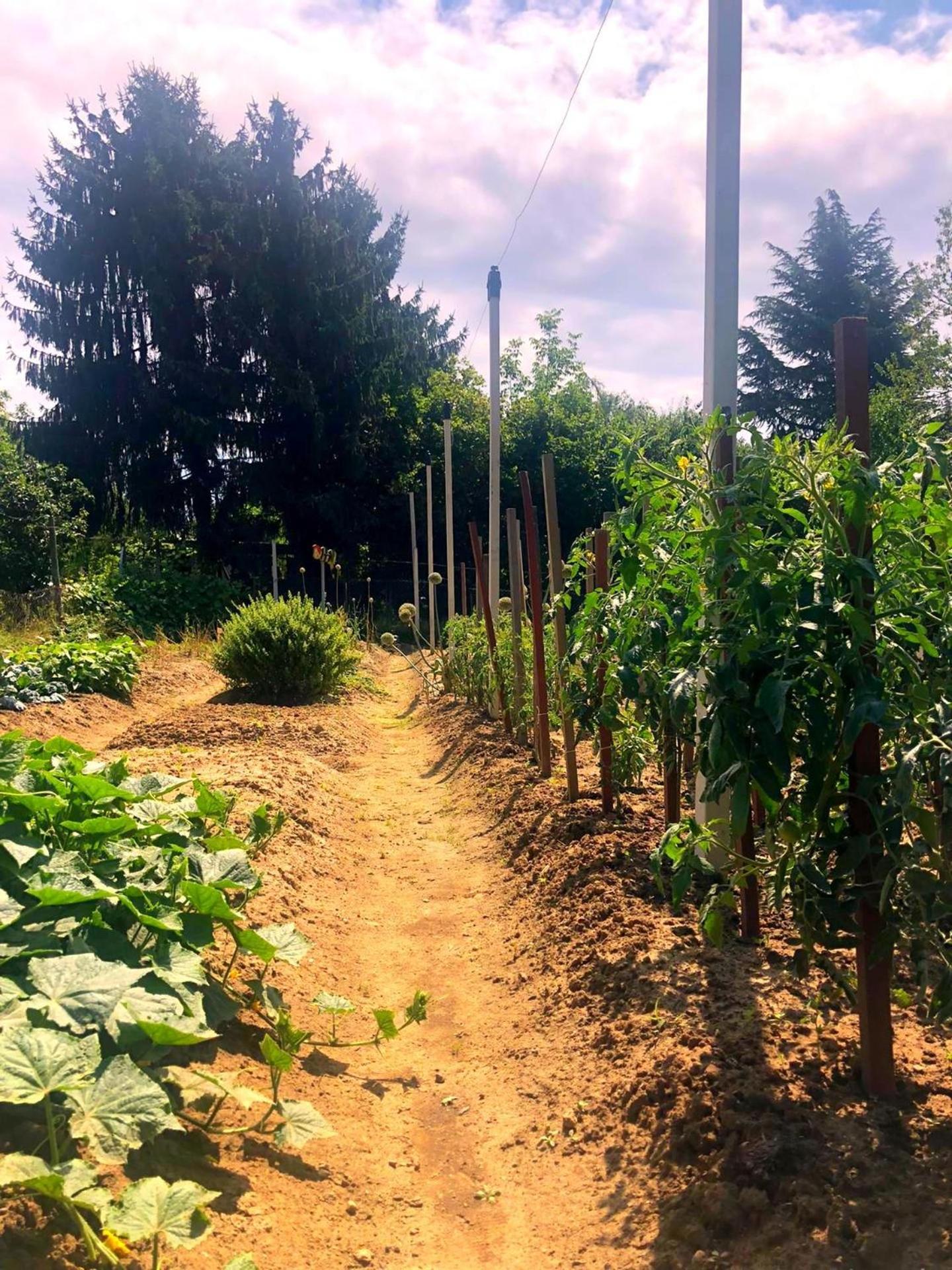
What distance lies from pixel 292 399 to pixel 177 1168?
21168 millimetres

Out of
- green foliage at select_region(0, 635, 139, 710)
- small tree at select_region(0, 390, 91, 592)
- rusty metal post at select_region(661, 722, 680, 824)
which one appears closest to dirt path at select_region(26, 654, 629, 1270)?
rusty metal post at select_region(661, 722, 680, 824)

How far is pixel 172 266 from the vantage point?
21516 mm

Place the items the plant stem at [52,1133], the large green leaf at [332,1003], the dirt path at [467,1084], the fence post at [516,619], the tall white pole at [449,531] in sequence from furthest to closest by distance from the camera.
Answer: the tall white pole at [449,531] < the fence post at [516,619] < the large green leaf at [332,1003] < the dirt path at [467,1084] < the plant stem at [52,1133]

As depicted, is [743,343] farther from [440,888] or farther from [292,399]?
[440,888]

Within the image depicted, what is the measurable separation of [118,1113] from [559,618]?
3.62 metres

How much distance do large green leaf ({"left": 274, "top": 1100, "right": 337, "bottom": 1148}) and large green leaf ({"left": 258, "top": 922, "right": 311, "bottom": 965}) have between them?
396 millimetres

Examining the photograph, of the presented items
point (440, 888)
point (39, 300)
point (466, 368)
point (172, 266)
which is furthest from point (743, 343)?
point (440, 888)

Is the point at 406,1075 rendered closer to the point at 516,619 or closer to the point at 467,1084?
the point at 467,1084

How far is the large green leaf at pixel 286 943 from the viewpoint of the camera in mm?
2529

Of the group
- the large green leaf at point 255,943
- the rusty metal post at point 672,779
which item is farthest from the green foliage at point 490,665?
the large green leaf at point 255,943

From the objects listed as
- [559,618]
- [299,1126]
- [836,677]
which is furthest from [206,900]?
[559,618]

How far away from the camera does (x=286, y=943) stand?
2.58 metres

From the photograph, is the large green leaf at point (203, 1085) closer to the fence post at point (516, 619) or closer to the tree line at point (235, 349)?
the fence post at point (516, 619)

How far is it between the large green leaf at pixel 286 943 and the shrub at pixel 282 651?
25.1 feet
